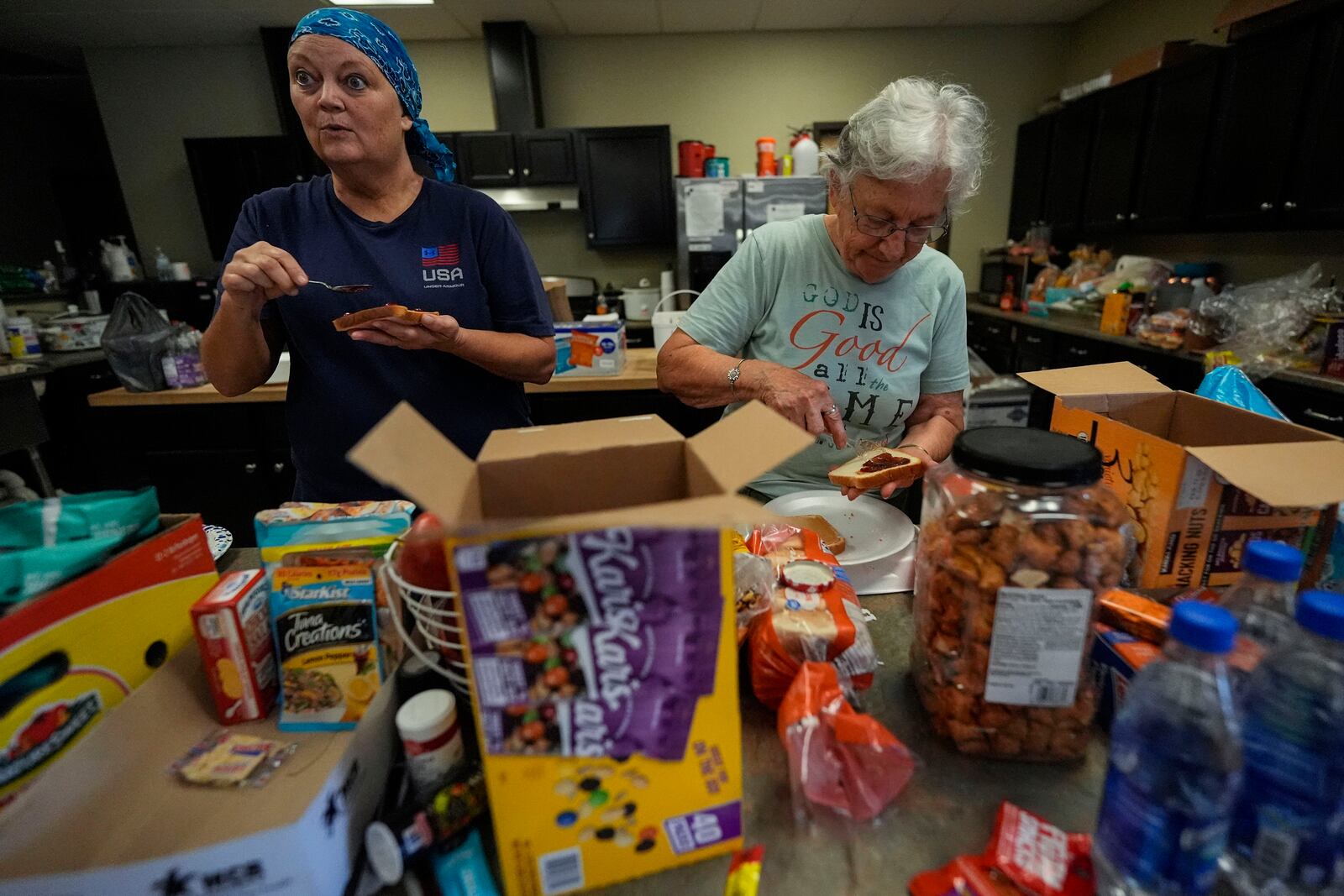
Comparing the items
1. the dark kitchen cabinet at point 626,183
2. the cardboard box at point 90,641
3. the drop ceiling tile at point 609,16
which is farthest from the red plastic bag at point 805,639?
the drop ceiling tile at point 609,16

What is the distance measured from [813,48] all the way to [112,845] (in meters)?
5.49

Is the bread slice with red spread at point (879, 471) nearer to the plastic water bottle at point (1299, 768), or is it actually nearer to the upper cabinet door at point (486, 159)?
the plastic water bottle at point (1299, 768)

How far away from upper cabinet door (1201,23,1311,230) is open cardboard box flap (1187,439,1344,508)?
2830mm

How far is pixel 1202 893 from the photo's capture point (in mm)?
459

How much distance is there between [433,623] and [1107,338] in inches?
143

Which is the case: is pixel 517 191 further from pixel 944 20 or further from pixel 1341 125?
pixel 1341 125

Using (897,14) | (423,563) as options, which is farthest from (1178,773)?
(897,14)

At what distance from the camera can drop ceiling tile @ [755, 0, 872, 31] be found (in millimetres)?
4016

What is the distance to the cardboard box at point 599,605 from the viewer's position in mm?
430

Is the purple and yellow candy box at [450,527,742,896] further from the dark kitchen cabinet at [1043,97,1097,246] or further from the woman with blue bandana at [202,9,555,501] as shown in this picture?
the dark kitchen cabinet at [1043,97,1097,246]

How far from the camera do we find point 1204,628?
439 millimetres

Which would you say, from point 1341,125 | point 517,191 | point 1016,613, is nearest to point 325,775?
point 1016,613

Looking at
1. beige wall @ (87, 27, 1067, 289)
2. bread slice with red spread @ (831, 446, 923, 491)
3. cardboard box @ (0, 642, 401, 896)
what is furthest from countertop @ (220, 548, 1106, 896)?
beige wall @ (87, 27, 1067, 289)

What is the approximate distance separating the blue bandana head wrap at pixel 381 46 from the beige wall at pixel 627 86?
3848 mm
